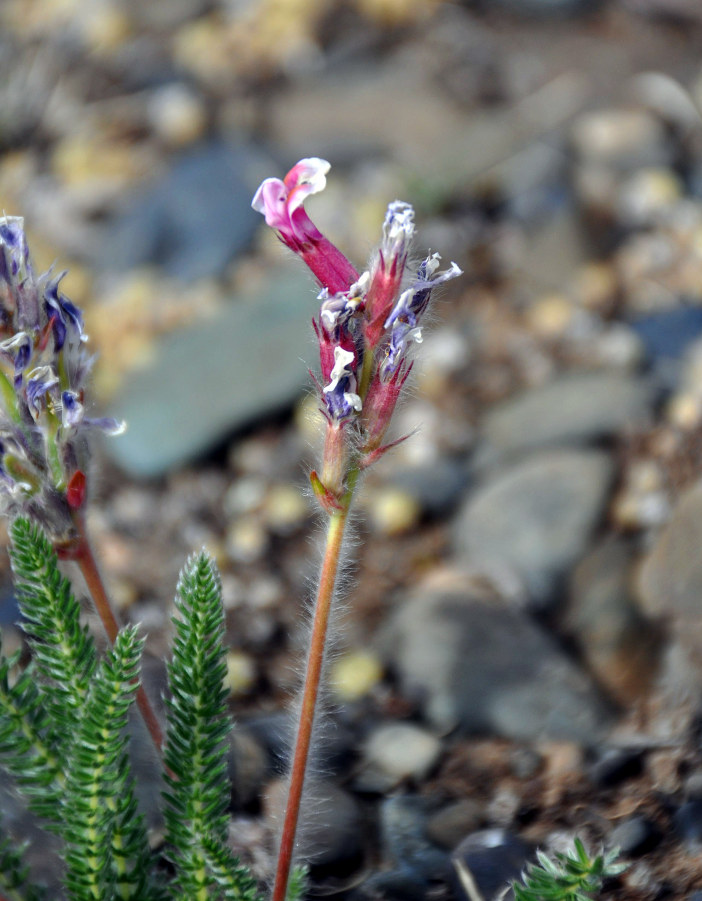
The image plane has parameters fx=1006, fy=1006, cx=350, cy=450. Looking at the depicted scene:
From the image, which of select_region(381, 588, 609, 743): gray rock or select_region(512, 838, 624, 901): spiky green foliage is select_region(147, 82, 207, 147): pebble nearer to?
select_region(381, 588, 609, 743): gray rock

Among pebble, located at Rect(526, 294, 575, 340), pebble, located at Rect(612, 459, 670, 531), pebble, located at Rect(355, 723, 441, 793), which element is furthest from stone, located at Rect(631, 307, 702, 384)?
pebble, located at Rect(355, 723, 441, 793)

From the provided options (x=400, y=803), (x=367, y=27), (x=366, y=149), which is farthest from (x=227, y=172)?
(x=400, y=803)

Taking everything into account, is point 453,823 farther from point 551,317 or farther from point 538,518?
point 551,317

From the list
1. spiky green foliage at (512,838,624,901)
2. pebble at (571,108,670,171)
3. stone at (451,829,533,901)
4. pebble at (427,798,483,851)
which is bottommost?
spiky green foliage at (512,838,624,901)

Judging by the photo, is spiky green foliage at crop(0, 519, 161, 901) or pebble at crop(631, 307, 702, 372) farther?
pebble at crop(631, 307, 702, 372)

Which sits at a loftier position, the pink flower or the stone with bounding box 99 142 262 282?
the stone with bounding box 99 142 262 282

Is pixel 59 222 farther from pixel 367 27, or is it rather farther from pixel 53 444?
pixel 53 444

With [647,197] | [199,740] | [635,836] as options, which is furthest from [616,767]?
[647,197]

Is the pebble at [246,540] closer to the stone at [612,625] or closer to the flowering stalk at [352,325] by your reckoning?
the stone at [612,625]

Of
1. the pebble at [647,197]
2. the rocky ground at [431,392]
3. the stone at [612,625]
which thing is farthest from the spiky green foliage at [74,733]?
the pebble at [647,197]
